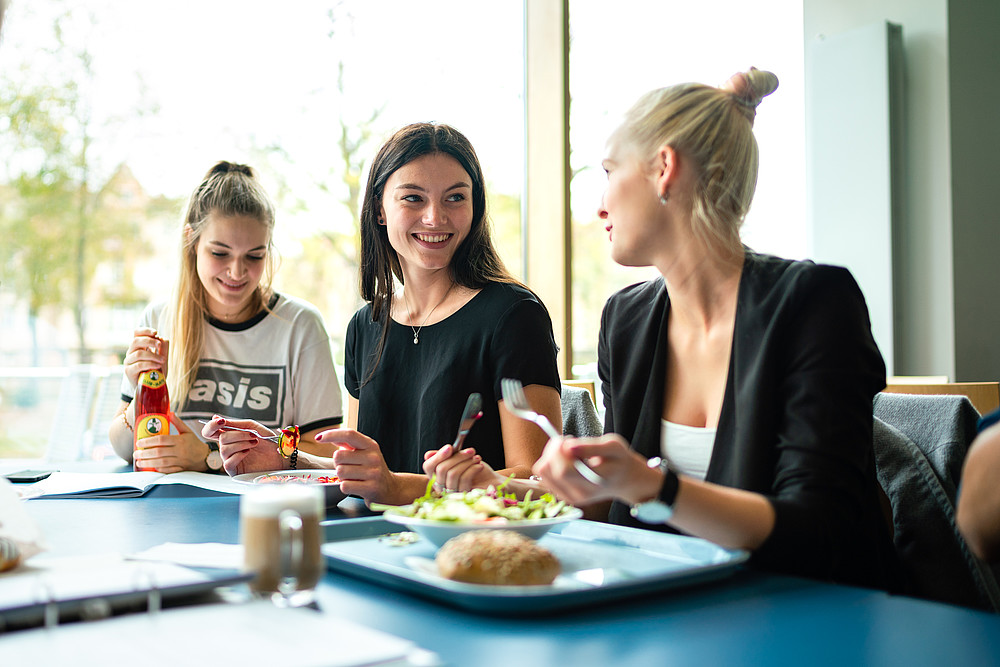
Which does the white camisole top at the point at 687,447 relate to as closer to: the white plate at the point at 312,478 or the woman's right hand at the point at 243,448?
the white plate at the point at 312,478

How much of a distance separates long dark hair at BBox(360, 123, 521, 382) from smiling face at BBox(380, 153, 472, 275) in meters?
0.03

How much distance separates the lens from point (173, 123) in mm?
5449

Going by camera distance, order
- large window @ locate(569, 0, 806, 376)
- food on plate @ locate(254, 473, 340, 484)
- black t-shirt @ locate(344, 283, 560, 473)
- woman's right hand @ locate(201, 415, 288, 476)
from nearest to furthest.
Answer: food on plate @ locate(254, 473, 340, 484) → woman's right hand @ locate(201, 415, 288, 476) → black t-shirt @ locate(344, 283, 560, 473) → large window @ locate(569, 0, 806, 376)

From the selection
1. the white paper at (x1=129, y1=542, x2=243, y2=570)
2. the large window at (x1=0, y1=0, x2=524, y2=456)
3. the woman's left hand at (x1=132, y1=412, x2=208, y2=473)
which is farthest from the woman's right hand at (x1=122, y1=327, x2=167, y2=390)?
the large window at (x1=0, y1=0, x2=524, y2=456)

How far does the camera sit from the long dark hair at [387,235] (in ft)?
6.11

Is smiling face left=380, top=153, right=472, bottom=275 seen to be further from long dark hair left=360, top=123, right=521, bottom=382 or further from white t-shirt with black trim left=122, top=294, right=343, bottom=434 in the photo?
white t-shirt with black trim left=122, top=294, right=343, bottom=434

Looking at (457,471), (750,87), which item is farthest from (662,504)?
(750,87)

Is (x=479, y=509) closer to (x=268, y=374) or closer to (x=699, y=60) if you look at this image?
(x=268, y=374)

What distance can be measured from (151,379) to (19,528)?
0.94 meters

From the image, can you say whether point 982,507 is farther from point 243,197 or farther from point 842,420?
point 243,197

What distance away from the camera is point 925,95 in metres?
3.74

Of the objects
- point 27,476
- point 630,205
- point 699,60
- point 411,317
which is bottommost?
point 27,476

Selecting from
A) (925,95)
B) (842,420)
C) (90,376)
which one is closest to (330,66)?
(90,376)

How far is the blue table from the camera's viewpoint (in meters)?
0.66
